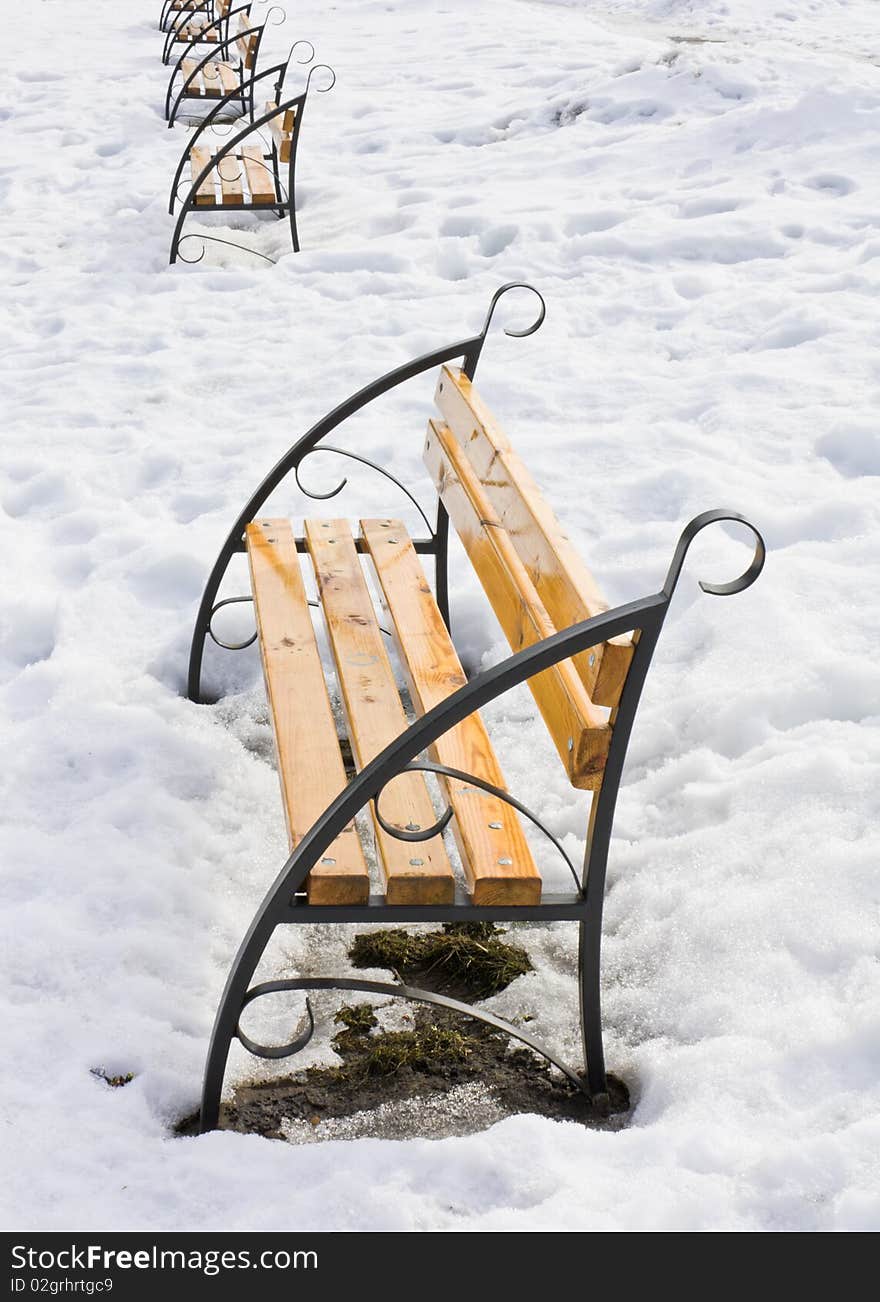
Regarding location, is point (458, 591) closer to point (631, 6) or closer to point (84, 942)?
point (84, 942)

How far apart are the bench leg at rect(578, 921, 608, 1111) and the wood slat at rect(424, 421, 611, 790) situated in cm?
30

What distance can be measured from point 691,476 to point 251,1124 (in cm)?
272

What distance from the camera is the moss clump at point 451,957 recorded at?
251 centimetres

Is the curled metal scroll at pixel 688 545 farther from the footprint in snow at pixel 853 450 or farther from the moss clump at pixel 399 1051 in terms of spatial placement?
the footprint in snow at pixel 853 450

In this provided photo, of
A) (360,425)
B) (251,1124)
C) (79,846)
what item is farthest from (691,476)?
(251,1124)

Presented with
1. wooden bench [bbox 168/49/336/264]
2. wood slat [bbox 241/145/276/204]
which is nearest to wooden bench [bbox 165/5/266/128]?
wooden bench [bbox 168/49/336/264]

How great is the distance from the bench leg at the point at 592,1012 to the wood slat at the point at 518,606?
0.30 meters

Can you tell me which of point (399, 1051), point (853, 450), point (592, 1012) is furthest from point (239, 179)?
point (592, 1012)

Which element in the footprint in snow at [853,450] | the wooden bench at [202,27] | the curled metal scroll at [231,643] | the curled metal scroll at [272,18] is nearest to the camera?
the curled metal scroll at [231,643]

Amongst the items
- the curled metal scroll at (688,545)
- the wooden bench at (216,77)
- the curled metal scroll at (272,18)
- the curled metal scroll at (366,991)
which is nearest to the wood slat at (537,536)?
the curled metal scroll at (688,545)

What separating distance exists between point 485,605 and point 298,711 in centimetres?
123

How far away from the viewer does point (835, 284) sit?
5.36 m

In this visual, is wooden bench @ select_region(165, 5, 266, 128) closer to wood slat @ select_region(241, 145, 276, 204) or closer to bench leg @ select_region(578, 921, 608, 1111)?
wood slat @ select_region(241, 145, 276, 204)

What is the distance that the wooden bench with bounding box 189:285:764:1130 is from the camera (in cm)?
184
